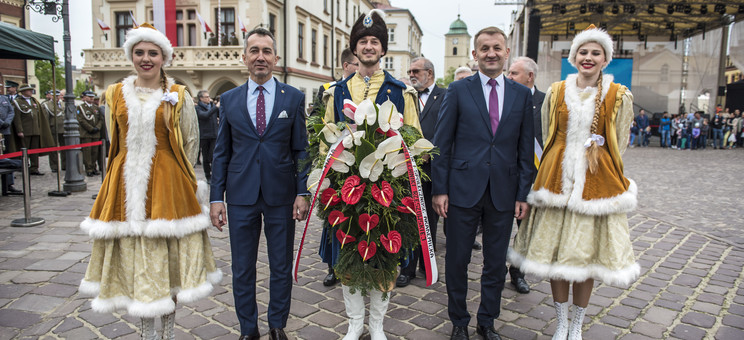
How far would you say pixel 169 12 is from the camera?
38.2 feet

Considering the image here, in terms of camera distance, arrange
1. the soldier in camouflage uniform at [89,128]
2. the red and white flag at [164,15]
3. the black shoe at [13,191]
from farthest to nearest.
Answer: the soldier in camouflage uniform at [89,128] → the red and white flag at [164,15] → the black shoe at [13,191]

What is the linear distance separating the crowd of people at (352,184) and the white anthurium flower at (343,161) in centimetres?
2

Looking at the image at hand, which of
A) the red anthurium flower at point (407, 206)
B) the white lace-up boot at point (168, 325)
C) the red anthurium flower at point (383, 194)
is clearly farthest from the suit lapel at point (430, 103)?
the white lace-up boot at point (168, 325)

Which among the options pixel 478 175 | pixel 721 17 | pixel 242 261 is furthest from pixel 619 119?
pixel 721 17

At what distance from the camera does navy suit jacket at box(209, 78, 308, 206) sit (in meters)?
3.11

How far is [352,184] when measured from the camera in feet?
9.32

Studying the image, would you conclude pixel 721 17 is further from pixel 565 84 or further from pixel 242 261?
pixel 242 261

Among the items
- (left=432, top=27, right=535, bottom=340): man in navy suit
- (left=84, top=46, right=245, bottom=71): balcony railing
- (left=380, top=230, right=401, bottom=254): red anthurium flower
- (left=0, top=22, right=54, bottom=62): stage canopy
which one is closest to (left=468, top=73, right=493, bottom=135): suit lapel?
(left=432, top=27, right=535, bottom=340): man in navy suit

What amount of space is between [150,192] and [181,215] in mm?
227

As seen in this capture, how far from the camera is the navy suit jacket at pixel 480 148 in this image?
3184mm

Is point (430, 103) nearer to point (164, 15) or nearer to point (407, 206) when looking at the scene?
point (407, 206)

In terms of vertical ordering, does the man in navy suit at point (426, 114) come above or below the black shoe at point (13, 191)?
above

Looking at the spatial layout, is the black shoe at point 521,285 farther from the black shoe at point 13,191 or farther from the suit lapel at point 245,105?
the black shoe at point 13,191

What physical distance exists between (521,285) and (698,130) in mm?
20912
